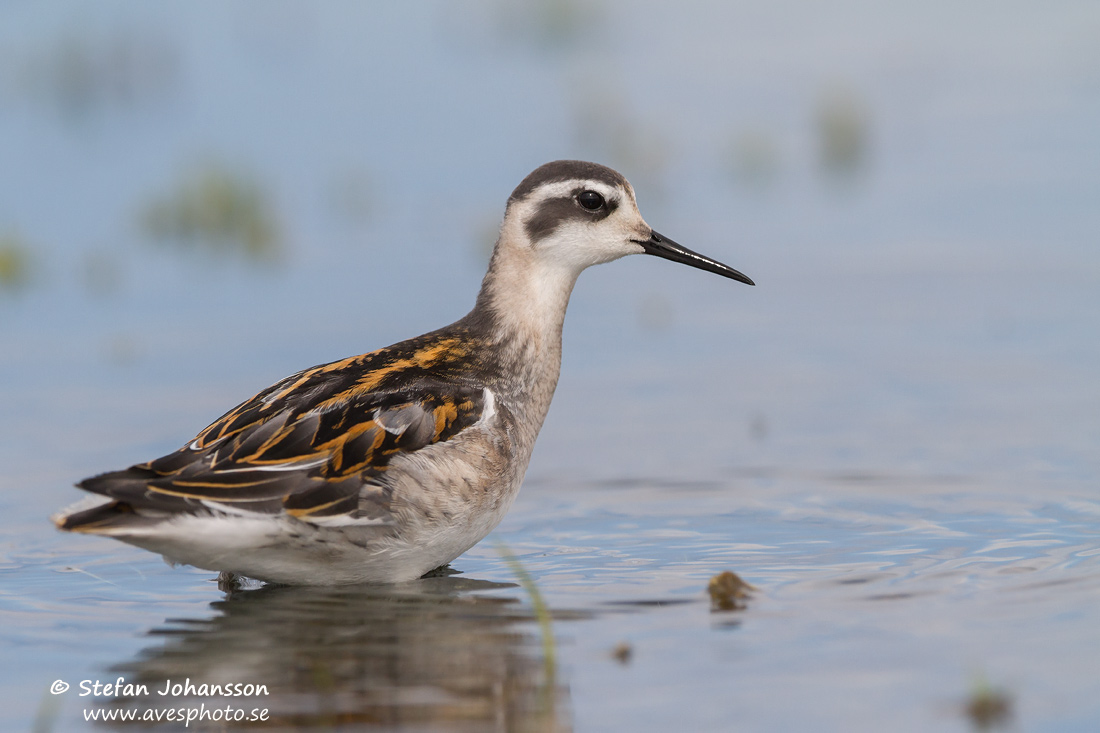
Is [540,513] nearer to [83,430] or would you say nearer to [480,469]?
[480,469]

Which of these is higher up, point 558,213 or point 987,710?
point 558,213

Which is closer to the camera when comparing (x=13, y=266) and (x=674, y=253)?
(x=674, y=253)

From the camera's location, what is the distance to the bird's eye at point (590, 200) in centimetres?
897

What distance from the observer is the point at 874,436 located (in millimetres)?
10422

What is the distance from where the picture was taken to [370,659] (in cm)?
683

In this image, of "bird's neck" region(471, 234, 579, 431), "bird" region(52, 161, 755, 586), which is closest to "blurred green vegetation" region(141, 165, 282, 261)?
"bird's neck" region(471, 234, 579, 431)

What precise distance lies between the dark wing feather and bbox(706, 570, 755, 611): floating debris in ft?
5.05

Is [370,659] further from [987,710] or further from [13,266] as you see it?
[13,266]

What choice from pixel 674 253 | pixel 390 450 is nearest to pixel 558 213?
pixel 674 253

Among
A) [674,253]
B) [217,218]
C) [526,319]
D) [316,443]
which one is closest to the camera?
[316,443]

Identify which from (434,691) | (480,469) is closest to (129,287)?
(480,469)

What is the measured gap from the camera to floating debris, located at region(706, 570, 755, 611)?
285 inches

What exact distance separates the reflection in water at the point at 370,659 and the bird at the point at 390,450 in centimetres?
21

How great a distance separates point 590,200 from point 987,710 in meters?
4.10
